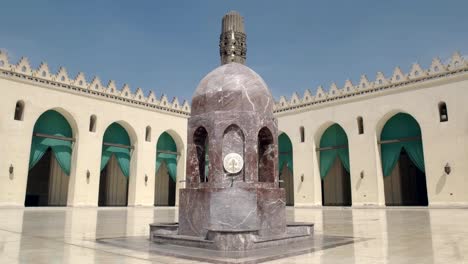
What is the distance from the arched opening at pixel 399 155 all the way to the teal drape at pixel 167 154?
13.6m

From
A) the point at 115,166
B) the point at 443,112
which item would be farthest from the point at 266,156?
the point at 115,166

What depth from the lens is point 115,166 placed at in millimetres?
25141

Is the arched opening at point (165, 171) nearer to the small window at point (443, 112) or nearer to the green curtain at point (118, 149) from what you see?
the green curtain at point (118, 149)

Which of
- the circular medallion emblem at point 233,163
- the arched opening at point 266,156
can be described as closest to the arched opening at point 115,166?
the arched opening at point 266,156

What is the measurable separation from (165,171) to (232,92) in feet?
72.1

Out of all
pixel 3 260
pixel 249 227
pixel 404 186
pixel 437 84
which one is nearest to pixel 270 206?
pixel 249 227

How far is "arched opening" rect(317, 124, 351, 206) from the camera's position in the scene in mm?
23234

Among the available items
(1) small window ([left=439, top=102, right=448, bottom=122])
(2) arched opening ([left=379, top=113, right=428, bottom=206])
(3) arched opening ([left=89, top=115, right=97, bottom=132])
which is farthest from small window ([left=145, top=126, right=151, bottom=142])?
(1) small window ([left=439, top=102, right=448, bottom=122])

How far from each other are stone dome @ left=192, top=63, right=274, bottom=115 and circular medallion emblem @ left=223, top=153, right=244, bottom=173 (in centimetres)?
85

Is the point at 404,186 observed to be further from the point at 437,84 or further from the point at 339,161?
the point at 437,84

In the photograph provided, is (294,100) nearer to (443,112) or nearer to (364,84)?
(364,84)

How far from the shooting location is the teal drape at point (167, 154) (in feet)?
84.2

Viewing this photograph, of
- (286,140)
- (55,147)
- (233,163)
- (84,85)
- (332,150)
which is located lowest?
(233,163)

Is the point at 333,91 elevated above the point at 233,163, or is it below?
above
